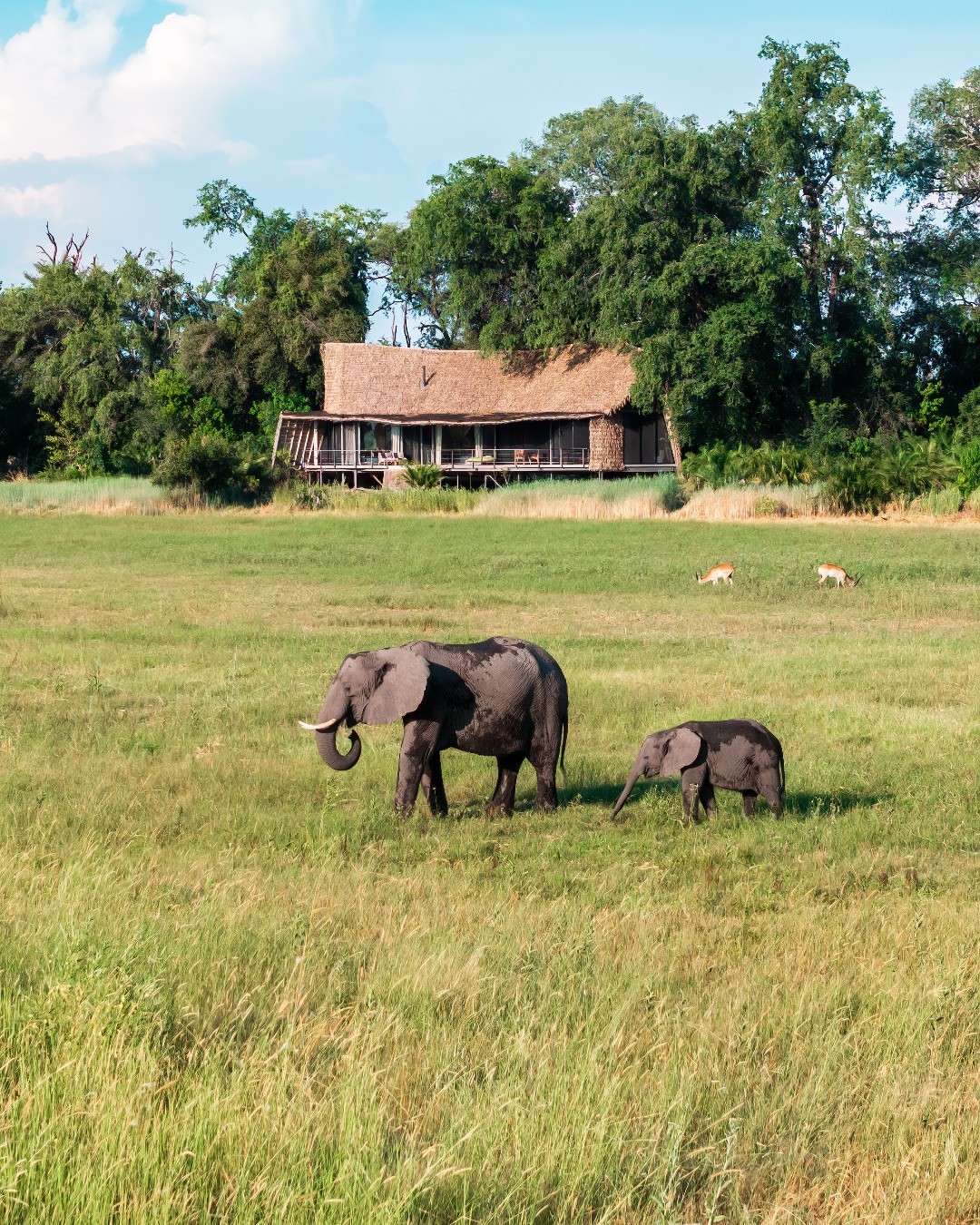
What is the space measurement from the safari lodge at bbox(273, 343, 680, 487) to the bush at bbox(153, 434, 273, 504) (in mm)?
8000

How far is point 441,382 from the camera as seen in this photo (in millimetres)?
62844

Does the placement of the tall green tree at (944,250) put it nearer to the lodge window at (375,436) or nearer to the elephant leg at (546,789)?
the lodge window at (375,436)

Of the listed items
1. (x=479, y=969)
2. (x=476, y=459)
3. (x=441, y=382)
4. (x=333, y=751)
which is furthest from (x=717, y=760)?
(x=441, y=382)

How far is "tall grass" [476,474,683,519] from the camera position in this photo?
4444 centimetres

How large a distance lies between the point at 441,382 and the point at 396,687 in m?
55.5

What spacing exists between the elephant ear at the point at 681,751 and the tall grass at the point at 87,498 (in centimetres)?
4264

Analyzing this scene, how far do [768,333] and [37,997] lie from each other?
1973 inches

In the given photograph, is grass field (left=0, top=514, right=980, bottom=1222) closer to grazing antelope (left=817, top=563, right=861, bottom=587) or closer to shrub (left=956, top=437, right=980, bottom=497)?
grazing antelope (left=817, top=563, right=861, bottom=587)

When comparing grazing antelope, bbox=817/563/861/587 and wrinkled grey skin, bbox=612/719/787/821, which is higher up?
grazing antelope, bbox=817/563/861/587

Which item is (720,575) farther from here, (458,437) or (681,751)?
(458,437)

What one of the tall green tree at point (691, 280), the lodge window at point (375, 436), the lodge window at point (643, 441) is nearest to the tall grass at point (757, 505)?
the tall green tree at point (691, 280)

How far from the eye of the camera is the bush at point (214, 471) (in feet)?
166

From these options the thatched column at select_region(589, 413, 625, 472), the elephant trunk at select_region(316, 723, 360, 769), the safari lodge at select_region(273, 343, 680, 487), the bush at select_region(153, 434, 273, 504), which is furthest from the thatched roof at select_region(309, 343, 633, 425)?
the elephant trunk at select_region(316, 723, 360, 769)

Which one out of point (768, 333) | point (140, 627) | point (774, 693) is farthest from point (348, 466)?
point (774, 693)
